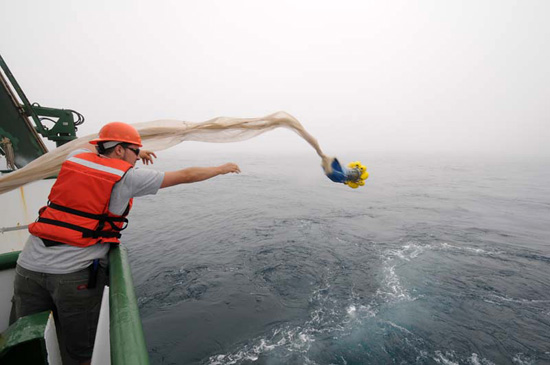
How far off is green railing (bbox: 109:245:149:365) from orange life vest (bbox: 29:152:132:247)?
529 millimetres

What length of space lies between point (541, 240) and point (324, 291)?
13375 millimetres

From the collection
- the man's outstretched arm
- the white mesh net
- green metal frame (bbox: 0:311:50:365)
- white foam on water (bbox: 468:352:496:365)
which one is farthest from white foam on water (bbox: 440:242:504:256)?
green metal frame (bbox: 0:311:50:365)

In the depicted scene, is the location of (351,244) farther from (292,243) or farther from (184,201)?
(184,201)

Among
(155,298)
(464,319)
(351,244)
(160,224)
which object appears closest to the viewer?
(464,319)

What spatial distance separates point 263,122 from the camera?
4215mm

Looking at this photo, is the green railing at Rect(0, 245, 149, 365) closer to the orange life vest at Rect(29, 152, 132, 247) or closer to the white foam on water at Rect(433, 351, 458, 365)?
the orange life vest at Rect(29, 152, 132, 247)

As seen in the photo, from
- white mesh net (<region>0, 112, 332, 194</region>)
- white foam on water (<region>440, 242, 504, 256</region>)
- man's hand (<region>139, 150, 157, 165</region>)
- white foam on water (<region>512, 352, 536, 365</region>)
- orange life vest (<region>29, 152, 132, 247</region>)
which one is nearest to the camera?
orange life vest (<region>29, 152, 132, 247</region>)

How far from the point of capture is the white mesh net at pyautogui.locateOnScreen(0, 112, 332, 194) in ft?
11.0

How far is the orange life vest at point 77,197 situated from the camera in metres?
2.37

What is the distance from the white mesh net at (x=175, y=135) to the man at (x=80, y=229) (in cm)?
116

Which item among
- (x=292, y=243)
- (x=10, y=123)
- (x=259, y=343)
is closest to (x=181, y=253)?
(x=292, y=243)

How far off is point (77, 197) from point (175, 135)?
1.73m

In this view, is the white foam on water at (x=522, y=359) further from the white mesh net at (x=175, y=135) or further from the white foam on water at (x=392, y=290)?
the white mesh net at (x=175, y=135)

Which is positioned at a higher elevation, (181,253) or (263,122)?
(263,122)
